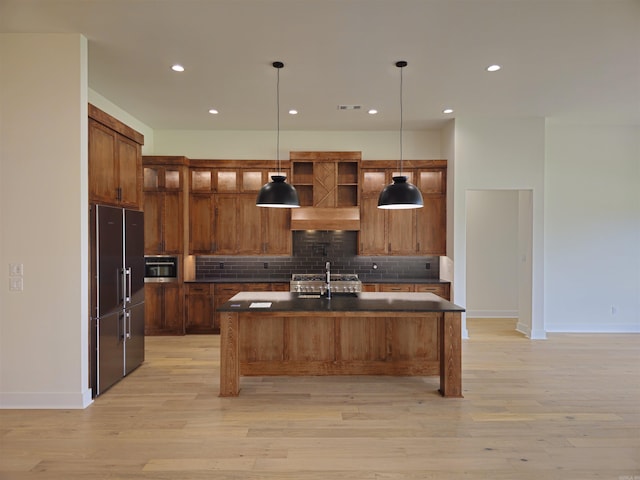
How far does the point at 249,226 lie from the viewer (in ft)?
21.0

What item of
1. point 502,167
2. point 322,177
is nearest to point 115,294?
point 322,177

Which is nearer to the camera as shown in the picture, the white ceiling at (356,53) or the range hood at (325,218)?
the white ceiling at (356,53)

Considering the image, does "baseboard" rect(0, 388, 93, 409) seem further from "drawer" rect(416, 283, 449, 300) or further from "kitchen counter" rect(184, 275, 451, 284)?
"drawer" rect(416, 283, 449, 300)

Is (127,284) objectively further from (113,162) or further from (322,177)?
(322,177)

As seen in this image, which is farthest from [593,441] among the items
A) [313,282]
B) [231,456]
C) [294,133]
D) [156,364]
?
[294,133]

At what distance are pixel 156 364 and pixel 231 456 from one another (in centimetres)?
248

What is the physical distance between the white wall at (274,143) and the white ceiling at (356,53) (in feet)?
3.12

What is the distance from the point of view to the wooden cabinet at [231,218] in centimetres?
639

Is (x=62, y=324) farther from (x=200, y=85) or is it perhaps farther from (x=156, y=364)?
(x=200, y=85)

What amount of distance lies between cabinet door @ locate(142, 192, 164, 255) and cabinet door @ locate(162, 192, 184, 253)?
0.06m

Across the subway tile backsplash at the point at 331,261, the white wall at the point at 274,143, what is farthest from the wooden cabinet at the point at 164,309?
the white wall at the point at 274,143

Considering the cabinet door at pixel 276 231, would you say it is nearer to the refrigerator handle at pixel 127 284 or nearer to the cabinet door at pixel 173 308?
the cabinet door at pixel 173 308

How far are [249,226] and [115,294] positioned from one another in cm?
278

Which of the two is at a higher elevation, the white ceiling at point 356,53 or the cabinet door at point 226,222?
the white ceiling at point 356,53
